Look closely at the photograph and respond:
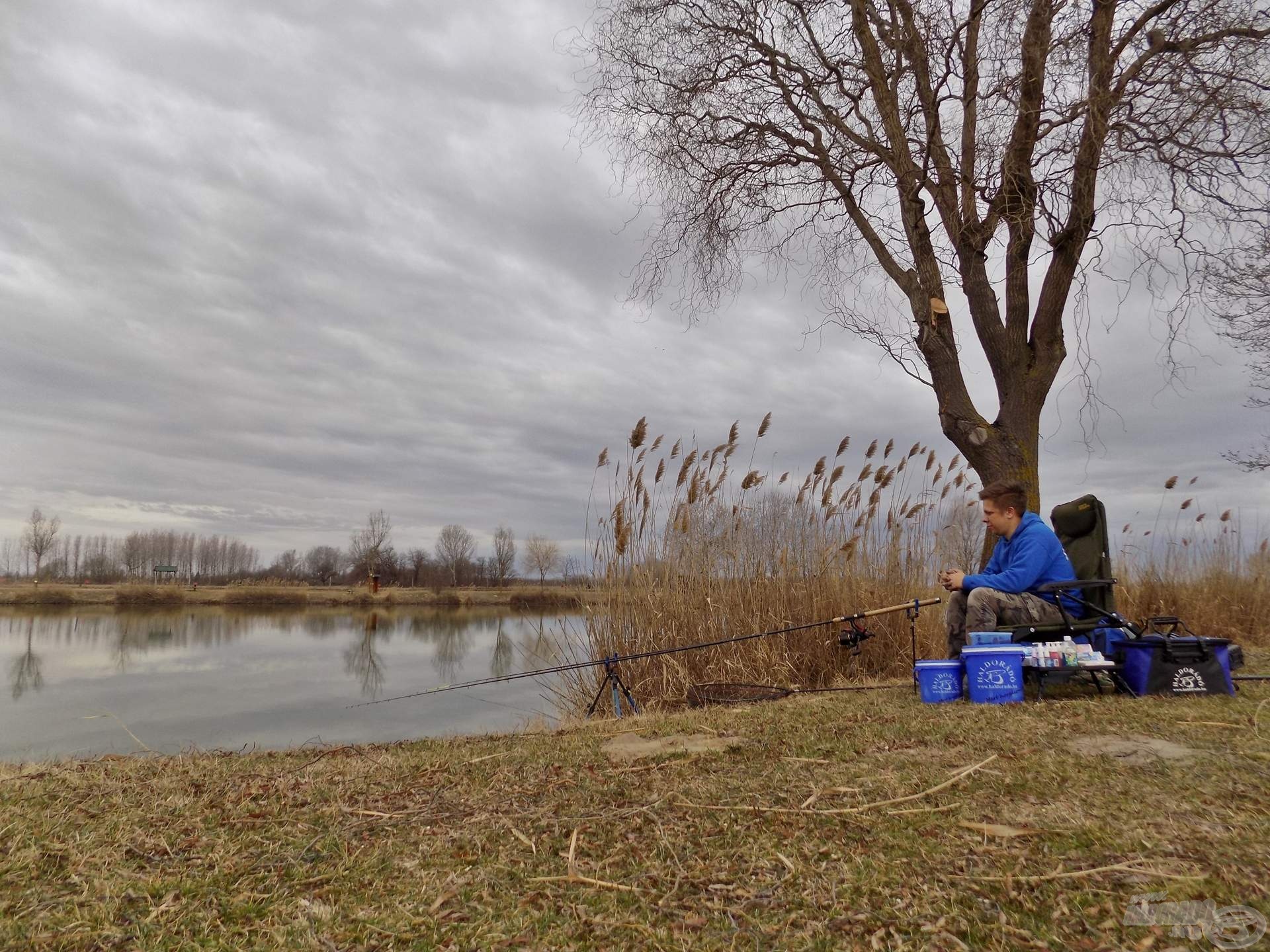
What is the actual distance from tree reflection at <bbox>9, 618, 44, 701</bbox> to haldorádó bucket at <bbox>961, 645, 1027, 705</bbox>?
43.9ft

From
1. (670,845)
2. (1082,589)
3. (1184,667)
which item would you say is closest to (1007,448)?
(1082,589)

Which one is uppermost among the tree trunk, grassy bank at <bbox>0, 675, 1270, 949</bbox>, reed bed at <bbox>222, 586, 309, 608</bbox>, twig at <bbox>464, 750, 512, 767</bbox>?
the tree trunk

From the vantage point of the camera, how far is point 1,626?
87.8 feet

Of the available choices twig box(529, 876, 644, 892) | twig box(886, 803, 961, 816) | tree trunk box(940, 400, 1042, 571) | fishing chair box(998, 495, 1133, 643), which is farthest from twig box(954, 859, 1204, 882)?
tree trunk box(940, 400, 1042, 571)

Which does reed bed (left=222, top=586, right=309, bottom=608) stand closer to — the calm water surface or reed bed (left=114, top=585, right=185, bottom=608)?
reed bed (left=114, top=585, right=185, bottom=608)

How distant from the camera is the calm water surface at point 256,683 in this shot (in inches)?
299

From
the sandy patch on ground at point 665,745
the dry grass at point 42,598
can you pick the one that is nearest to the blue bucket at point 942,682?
the sandy patch on ground at point 665,745

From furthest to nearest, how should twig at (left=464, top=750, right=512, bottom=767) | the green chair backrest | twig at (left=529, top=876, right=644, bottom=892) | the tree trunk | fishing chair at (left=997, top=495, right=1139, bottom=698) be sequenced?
the tree trunk < the green chair backrest < fishing chair at (left=997, top=495, right=1139, bottom=698) < twig at (left=464, top=750, right=512, bottom=767) < twig at (left=529, top=876, right=644, bottom=892)

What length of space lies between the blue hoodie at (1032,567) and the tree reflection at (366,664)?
9.30m

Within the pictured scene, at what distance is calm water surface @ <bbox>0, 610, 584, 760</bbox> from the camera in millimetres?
7602

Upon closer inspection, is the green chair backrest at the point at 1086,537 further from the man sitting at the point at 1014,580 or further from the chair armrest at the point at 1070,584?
the chair armrest at the point at 1070,584

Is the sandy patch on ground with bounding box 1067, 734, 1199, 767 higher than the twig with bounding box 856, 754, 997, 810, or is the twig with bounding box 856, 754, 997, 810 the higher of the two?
the sandy patch on ground with bounding box 1067, 734, 1199, 767

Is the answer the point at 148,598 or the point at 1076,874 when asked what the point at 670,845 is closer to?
the point at 1076,874

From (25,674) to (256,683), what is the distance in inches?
204
